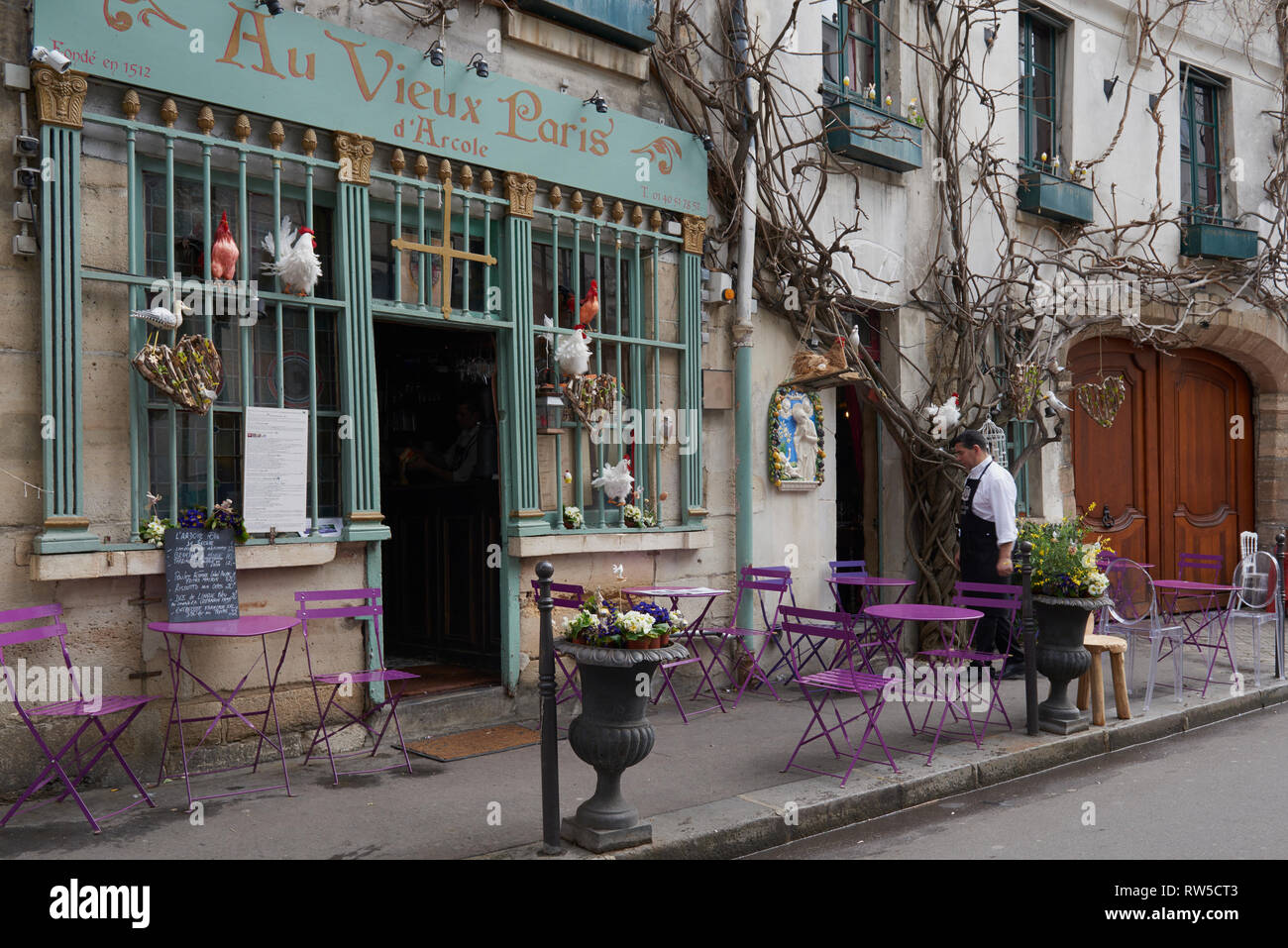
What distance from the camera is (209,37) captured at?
18.0 feet

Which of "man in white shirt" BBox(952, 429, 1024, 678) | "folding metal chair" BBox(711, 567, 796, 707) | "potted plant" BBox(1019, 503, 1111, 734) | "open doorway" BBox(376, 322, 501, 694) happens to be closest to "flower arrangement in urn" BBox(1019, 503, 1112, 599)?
"potted plant" BBox(1019, 503, 1111, 734)

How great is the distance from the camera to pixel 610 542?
288 inches

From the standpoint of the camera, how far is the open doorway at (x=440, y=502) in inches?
286

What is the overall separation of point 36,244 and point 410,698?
309 centimetres

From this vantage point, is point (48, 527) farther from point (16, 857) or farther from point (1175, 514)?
point (1175, 514)

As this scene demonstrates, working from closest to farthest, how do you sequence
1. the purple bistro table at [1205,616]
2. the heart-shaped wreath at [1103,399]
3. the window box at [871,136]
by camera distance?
the purple bistro table at [1205,616] → the window box at [871,136] → the heart-shaped wreath at [1103,399]

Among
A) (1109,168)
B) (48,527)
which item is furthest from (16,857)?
(1109,168)

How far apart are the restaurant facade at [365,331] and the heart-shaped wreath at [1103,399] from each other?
13.2 ft

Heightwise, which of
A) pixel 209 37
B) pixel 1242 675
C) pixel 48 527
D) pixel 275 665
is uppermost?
pixel 209 37

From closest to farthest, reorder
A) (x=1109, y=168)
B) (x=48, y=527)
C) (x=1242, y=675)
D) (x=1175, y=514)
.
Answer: (x=48, y=527)
(x=1242, y=675)
(x=1109, y=168)
(x=1175, y=514)

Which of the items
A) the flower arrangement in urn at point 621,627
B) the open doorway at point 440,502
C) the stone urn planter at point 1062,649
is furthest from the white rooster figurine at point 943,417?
the flower arrangement in urn at point 621,627

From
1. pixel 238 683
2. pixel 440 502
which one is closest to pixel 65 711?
pixel 238 683

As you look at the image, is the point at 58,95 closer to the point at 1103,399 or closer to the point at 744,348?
the point at 744,348

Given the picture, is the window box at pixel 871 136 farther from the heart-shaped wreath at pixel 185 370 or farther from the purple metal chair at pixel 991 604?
the heart-shaped wreath at pixel 185 370
